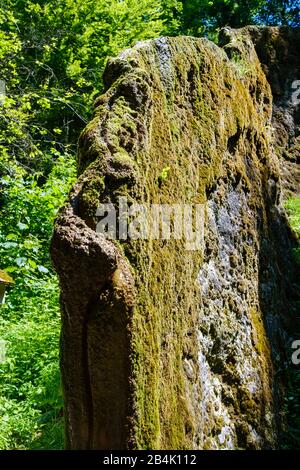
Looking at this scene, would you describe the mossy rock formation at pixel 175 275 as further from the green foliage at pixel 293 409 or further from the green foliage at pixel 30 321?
the green foliage at pixel 30 321

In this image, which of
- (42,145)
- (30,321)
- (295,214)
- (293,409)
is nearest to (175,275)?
(293,409)

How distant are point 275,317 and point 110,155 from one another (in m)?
3.46

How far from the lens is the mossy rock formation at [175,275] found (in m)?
2.46

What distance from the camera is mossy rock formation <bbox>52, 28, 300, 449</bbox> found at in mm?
2463

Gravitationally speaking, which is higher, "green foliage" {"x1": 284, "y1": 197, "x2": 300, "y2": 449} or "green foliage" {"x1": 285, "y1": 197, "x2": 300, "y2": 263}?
"green foliage" {"x1": 285, "y1": 197, "x2": 300, "y2": 263}

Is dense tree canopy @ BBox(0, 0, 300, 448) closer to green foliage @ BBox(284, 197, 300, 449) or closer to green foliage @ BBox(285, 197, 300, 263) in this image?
green foliage @ BBox(284, 197, 300, 449)

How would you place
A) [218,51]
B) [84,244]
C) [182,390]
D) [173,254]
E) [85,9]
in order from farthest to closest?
1. [85,9]
2. [218,51]
3. [173,254]
4. [182,390]
5. [84,244]

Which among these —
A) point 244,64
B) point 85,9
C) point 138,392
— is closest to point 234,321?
point 138,392

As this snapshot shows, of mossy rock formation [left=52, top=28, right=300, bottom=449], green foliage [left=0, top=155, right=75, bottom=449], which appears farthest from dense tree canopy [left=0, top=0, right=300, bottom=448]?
mossy rock formation [left=52, top=28, right=300, bottom=449]

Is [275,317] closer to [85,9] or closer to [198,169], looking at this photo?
[198,169]

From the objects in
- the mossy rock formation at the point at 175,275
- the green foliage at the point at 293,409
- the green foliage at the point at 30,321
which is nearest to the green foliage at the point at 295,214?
the mossy rock formation at the point at 175,275

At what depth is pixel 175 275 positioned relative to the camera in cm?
338

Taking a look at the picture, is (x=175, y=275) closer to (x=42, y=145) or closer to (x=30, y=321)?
(x=30, y=321)

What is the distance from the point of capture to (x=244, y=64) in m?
6.64
